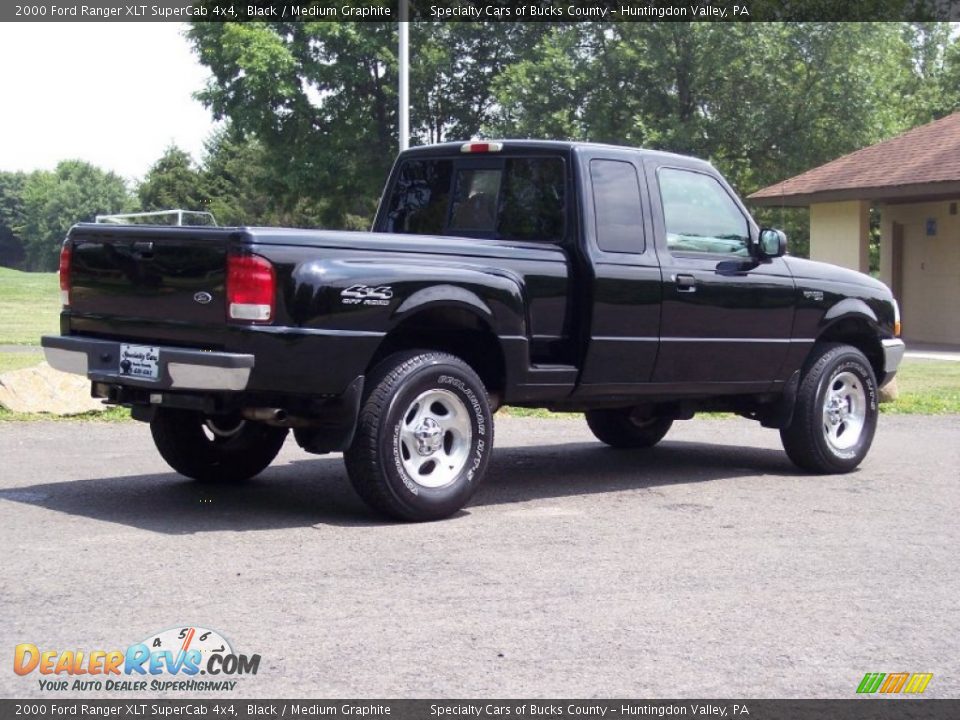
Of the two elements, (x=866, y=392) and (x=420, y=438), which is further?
(x=866, y=392)

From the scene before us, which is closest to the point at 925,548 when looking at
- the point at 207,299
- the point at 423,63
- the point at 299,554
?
the point at 299,554

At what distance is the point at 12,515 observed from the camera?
718cm

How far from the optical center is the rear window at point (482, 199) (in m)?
8.32

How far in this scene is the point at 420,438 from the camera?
7289mm

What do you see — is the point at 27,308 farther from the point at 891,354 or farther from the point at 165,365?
the point at 165,365

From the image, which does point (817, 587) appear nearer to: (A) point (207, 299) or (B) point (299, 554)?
(B) point (299, 554)

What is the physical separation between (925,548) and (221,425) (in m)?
4.04

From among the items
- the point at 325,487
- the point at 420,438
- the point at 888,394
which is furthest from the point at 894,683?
the point at 888,394

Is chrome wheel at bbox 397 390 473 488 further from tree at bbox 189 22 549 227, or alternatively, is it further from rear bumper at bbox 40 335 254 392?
tree at bbox 189 22 549 227

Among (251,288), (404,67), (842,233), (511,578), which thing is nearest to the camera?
(511,578)

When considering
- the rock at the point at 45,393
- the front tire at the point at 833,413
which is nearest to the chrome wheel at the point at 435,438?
the front tire at the point at 833,413

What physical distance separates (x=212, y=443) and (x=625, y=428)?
11.4 feet

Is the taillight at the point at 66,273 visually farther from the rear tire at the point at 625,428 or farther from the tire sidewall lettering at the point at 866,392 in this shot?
the tire sidewall lettering at the point at 866,392

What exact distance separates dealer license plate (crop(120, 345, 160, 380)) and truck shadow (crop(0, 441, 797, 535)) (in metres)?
0.76
